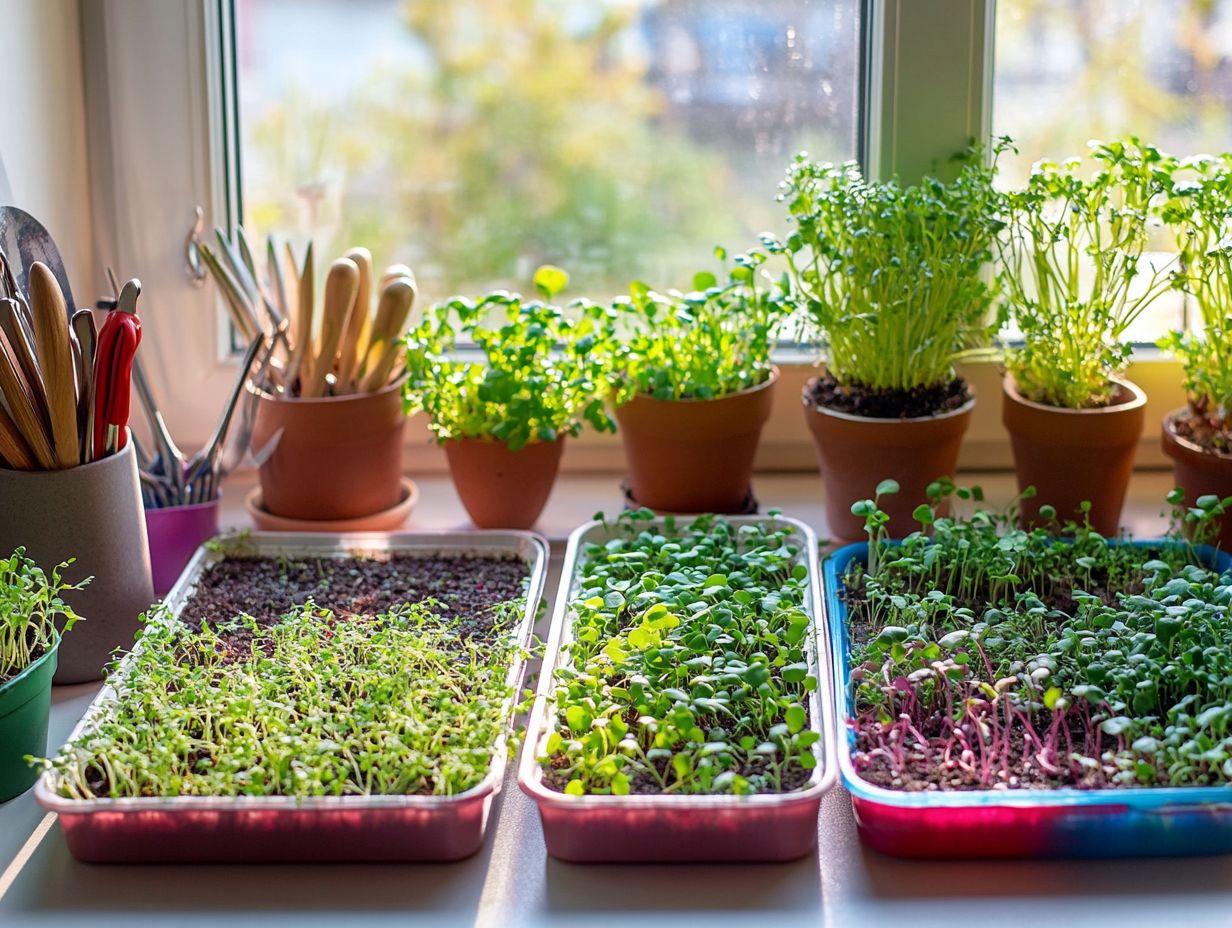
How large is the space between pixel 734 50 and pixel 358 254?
20.3 inches

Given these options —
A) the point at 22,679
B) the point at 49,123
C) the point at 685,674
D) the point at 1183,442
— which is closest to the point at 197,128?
the point at 49,123

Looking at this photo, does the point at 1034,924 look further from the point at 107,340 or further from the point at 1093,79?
the point at 1093,79

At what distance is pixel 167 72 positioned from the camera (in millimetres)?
1594

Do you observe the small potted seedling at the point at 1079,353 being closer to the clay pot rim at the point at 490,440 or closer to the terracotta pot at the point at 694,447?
the terracotta pot at the point at 694,447

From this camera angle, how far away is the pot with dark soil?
55.1 inches

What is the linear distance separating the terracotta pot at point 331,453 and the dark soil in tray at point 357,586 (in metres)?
0.11

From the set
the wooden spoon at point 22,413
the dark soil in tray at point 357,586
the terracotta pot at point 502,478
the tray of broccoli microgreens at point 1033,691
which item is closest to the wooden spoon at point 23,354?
the wooden spoon at point 22,413

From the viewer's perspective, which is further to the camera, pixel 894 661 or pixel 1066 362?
pixel 1066 362


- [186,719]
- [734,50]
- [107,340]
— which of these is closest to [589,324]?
[734,50]

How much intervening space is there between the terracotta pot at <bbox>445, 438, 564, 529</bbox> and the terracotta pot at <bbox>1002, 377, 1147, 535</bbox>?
50 cm

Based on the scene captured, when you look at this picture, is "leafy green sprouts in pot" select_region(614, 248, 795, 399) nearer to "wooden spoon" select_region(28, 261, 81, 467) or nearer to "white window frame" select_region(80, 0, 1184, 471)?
"white window frame" select_region(80, 0, 1184, 471)

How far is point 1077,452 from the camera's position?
146cm

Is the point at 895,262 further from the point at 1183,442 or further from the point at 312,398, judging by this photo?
the point at 312,398

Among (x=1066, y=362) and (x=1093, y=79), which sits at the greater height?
(x=1093, y=79)
